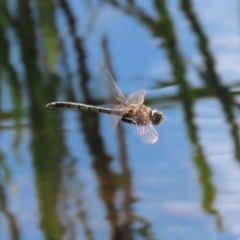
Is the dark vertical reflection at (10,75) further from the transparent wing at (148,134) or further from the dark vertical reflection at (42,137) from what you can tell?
the transparent wing at (148,134)

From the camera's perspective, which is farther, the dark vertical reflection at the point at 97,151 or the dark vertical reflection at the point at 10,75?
the dark vertical reflection at the point at 10,75

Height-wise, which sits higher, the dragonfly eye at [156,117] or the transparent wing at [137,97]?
the transparent wing at [137,97]

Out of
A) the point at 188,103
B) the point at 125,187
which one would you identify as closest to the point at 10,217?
the point at 125,187

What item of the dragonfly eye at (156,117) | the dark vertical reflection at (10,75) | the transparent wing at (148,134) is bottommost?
the transparent wing at (148,134)

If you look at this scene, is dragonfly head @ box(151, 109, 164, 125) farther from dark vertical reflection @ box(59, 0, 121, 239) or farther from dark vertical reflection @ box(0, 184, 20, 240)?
dark vertical reflection @ box(0, 184, 20, 240)

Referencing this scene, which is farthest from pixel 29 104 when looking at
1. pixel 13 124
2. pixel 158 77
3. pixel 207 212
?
pixel 207 212

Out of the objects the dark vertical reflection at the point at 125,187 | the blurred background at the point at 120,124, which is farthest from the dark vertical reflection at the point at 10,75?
the dark vertical reflection at the point at 125,187

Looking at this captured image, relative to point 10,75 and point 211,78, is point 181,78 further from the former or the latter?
point 10,75

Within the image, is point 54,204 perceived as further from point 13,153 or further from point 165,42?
point 165,42
